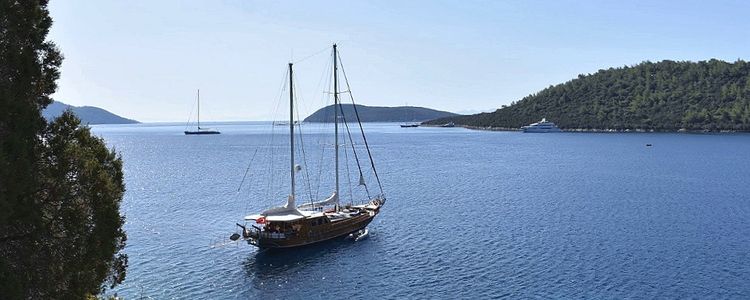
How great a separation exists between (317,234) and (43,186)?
113ft

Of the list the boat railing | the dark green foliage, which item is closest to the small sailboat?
the boat railing

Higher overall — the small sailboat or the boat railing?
the boat railing

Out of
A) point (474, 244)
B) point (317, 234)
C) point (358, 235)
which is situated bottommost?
point (474, 244)

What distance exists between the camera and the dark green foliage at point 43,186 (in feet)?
49.5

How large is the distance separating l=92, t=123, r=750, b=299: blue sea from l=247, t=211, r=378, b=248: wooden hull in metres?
0.72

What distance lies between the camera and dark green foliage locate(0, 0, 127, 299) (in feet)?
49.5

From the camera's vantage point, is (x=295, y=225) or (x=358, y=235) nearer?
(x=295, y=225)

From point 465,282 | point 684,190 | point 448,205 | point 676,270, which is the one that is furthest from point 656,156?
point 465,282

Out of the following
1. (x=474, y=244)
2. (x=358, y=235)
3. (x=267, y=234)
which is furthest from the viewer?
(x=358, y=235)

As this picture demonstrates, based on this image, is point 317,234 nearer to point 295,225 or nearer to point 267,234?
point 295,225

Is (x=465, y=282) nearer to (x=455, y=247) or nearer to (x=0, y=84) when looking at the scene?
(x=455, y=247)

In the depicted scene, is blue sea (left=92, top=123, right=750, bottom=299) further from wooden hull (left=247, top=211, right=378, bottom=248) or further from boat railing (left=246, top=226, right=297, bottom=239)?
boat railing (left=246, top=226, right=297, bottom=239)

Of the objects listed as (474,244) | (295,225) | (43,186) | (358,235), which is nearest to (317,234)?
(295,225)

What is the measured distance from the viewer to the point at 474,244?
5028 centimetres
